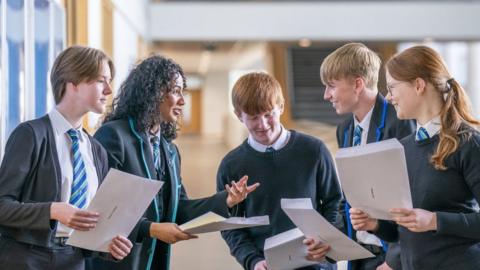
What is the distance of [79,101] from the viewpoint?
2.13 m

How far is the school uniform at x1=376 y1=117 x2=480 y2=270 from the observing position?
6.02 feet

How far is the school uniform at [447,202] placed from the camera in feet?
6.02

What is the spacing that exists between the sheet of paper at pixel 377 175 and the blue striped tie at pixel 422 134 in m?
0.20

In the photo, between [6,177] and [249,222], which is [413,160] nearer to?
[249,222]

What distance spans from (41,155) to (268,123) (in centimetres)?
82

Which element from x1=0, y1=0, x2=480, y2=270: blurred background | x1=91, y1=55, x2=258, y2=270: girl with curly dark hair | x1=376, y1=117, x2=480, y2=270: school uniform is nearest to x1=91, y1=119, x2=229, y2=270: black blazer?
x1=91, y1=55, x2=258, y2=270: girl with curly dark hair

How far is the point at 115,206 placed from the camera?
198 centimetres

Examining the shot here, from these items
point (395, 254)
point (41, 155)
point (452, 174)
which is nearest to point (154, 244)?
point (41, 155)

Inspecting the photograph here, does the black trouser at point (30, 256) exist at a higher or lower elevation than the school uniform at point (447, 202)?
lower

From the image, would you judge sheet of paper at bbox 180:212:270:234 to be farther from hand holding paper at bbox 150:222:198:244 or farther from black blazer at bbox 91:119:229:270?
black blazer at bbox 91:119:229:270

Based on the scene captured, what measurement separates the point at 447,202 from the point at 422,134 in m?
0.22

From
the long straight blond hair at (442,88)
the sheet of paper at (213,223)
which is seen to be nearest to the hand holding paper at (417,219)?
the long straight blond hair at (442,88)

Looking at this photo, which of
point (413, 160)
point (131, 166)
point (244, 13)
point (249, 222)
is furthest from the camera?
point (244, 13)

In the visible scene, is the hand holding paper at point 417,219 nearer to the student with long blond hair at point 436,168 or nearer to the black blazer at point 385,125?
the student with long blond hair at point 436,168
